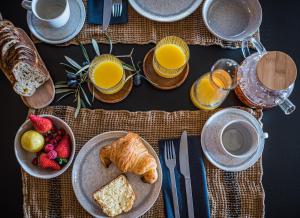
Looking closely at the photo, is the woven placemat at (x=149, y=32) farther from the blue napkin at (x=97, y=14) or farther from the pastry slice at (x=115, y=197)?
the pastry slice at (x=115, y=197)

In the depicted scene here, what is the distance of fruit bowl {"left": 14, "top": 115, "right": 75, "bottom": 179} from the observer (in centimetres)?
104

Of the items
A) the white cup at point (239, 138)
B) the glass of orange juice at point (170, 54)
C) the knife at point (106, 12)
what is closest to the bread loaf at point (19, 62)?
the knife at point (106, 12)

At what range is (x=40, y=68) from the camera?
1.10 meters

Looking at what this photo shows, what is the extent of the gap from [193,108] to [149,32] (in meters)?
0.28

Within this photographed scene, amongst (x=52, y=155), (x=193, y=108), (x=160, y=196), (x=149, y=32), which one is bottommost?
(x=160, y=196)

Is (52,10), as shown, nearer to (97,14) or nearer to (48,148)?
(97,14)

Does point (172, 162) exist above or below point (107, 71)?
below

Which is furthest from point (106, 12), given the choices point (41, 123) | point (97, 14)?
point (41, 123)

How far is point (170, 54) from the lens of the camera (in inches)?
44.8

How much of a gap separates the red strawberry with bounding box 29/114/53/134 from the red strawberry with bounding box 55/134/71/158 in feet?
0.18

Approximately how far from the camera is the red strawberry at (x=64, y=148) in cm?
105

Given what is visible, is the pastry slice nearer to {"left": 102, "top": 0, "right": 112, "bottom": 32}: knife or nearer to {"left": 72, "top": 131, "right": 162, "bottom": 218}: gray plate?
{"left": 72, "top": 131, "right": 162, "bottom": 218}: gray plate

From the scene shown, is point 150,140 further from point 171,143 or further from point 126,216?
point 126,216

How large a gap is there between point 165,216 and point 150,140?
230mm
